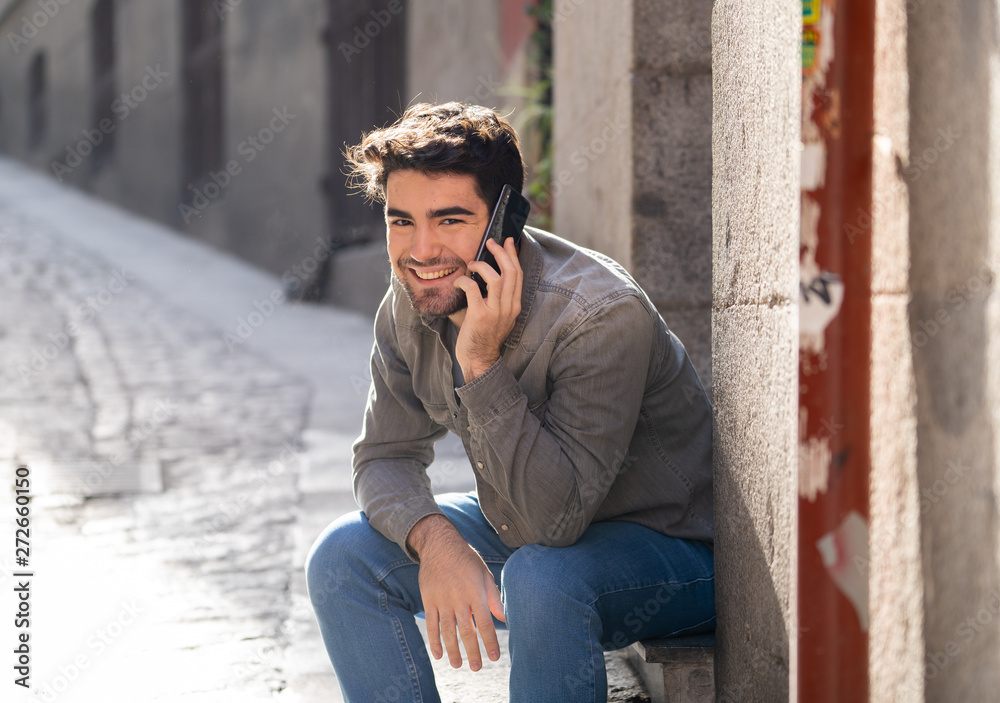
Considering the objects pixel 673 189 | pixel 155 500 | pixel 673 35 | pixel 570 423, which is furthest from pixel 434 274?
pixel 155 500

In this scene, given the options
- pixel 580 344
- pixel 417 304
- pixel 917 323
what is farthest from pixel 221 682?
pixel 917 323

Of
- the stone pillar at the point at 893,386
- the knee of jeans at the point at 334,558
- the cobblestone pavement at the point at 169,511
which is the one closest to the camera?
the stone pillar at the point at 893,386

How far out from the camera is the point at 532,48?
6.64 metres

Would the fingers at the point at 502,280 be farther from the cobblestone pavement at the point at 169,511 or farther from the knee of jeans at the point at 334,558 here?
the cobblestone pavement at the point at 169,511

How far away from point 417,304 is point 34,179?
2188 cm

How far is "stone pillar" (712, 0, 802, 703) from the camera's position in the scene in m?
1.55

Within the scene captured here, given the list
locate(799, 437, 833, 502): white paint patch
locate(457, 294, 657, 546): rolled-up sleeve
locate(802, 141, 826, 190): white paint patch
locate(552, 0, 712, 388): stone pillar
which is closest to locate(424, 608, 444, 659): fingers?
locate(457, 294, 657, 546): rolled-up sleeve

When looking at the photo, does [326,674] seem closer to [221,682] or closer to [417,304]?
[221,682]

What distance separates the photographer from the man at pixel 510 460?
6.44 ft

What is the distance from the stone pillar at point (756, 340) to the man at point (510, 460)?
0.16 m

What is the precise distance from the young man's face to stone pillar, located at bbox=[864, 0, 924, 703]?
990 mm

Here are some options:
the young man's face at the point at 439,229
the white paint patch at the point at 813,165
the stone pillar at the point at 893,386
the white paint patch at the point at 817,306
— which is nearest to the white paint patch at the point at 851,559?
the stone pillar at the point at 893,386

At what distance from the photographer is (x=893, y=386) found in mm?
1396

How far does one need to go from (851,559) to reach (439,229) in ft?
3.86
